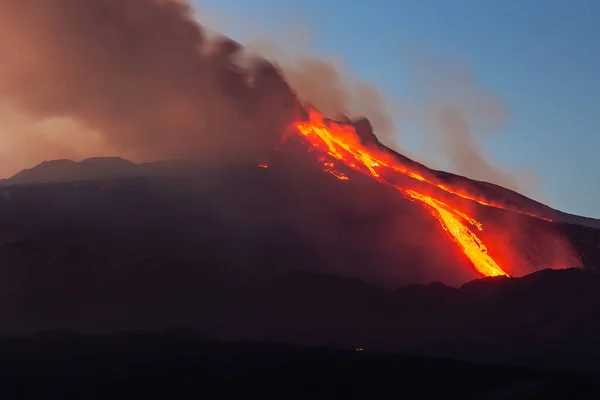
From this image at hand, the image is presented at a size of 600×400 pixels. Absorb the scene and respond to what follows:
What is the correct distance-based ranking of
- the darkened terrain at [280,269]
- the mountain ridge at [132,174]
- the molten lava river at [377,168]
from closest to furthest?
the darkened terrain at [280,269] → the molten lava river at [377,168] → the mountain ridge at [132,174]

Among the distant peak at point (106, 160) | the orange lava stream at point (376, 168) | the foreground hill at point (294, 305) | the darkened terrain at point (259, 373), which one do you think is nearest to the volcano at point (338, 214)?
the orange lava stream at point (376, 168)

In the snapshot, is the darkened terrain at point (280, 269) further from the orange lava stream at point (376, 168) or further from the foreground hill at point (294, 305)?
the orange lava stream at point (376, 168)

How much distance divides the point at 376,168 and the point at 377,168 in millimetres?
→ 107

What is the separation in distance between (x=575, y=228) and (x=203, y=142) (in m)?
33.1

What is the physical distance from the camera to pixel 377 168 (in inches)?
2852

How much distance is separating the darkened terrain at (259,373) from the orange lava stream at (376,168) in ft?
90.6

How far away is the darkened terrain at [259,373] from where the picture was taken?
35.4 m

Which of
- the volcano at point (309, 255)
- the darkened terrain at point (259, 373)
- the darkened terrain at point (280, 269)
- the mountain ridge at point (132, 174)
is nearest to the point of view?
the darkened terrain at point (259, 373)

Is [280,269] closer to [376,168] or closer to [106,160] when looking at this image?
[376,168]

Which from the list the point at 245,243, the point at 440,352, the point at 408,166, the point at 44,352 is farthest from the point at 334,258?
the point at 44,352

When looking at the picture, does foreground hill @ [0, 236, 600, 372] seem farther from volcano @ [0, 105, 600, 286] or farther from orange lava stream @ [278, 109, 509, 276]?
orange lava stream @ [278, 109, 509, 276]

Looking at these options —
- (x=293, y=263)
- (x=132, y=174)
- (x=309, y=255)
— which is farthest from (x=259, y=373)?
(x=132, y=174)

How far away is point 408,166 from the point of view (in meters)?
73.8

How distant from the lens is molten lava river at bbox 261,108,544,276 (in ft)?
215
